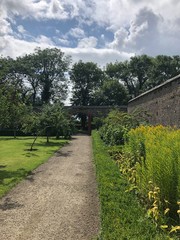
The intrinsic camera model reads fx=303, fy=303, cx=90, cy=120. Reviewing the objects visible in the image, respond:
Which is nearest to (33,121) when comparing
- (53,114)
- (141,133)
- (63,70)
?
(53,114)

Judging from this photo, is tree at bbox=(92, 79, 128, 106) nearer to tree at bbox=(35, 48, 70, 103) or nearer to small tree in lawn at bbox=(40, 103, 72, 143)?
tree at bbox=(35, 48, 70, 103)

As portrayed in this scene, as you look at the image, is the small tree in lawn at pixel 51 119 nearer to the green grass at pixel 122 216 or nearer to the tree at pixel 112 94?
the green grass at pixel 122 216

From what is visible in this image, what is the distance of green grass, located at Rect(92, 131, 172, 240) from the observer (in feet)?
13.1

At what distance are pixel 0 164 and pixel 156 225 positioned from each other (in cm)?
1080

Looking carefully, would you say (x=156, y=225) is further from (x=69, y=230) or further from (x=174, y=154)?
(x=69, y=230)

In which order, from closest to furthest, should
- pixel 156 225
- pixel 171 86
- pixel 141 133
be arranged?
1. pixel 156 225
2. pixel 141 133
3. pixel 171 86

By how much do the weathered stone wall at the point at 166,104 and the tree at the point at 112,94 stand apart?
36.8m

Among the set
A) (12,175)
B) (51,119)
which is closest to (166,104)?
(12,175)

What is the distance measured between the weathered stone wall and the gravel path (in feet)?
12.4

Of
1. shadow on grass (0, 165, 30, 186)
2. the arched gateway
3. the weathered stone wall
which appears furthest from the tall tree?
shadow on grass (0, 165, 30, 186)

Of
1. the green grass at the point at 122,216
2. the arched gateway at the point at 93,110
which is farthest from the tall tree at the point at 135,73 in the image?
the green grass at the point at 122,216

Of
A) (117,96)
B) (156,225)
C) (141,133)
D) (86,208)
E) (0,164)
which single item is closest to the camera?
(156,225)

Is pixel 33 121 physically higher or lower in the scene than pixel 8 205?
higher

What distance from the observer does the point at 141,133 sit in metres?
7.94
